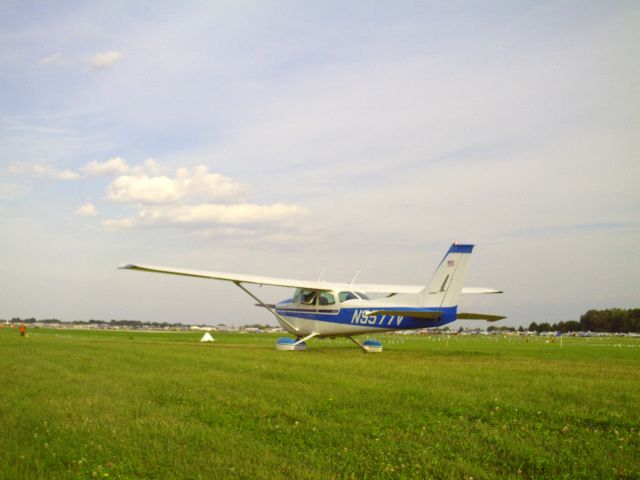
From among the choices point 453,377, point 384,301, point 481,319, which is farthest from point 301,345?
point 453,377

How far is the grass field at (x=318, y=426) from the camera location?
6.82 m

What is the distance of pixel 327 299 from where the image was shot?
82.2 feet

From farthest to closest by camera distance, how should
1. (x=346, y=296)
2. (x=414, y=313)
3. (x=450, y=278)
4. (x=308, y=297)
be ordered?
(x=308, y=297) → (x=346, y=296) → (x=414, y=313) → (x=450, y=278)

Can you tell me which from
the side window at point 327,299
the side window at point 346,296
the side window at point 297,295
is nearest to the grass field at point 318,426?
the side window at point 346,296

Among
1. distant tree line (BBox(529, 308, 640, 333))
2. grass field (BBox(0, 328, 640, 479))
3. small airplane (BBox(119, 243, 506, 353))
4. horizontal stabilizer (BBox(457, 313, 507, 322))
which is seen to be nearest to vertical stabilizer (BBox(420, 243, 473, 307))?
small airplane (BBox(119, 243, 506, 353))

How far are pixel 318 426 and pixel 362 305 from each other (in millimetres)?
15535

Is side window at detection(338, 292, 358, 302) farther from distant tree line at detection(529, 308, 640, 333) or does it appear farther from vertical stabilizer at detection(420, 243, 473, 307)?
distant tree line at detection(529, 308, 640, 333)

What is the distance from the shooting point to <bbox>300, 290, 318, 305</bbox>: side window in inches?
1006

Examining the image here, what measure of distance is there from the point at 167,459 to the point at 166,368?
27.3ft

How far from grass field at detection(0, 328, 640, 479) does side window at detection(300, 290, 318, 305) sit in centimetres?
1212

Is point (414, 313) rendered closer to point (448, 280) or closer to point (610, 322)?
point (448, 280)

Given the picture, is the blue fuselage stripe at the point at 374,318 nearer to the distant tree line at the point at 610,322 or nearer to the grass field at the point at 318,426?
the grass field at the point at 318,426

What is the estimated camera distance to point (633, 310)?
12825 centimetres

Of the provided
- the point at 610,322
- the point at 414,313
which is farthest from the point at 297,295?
the point at 610,322
